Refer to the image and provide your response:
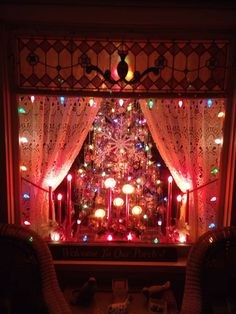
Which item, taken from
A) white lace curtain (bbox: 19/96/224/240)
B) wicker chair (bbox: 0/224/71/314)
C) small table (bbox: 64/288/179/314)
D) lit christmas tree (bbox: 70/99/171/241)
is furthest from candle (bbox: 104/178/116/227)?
wicker chair (bbox: 0/224/71/314)

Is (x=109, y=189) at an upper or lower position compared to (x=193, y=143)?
lower

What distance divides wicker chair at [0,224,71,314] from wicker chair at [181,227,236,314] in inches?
26.8

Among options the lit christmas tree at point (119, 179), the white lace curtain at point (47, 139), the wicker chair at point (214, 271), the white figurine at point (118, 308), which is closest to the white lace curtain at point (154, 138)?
the white lace curtain at point (47, 139)

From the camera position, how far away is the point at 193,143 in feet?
8.10

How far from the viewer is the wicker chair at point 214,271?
198 cm

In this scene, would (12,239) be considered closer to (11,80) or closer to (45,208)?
(45,208)

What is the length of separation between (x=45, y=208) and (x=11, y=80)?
2.88ft

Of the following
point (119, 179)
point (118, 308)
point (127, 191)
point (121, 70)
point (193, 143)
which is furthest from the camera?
point (119, 179)

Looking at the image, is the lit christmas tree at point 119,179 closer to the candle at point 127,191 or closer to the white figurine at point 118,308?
the candle at point 127,191

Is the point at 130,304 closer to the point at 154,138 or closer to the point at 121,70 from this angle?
the point at 154,138

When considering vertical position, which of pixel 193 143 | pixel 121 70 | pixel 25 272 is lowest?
pixel 25 272

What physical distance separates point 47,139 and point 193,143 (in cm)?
92

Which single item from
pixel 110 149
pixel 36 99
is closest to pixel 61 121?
pixel 36 99

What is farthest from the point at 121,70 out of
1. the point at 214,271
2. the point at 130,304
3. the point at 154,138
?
the point at 130,304
